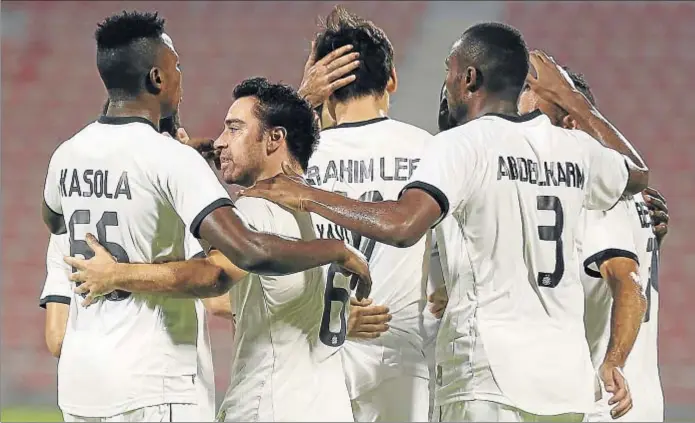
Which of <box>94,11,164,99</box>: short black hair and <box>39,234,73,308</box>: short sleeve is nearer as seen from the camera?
Result: <box>94,11,164,99</box>: short black hair

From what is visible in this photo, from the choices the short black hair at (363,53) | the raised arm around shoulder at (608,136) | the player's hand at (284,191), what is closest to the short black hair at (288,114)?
the player's hand at (284,191)

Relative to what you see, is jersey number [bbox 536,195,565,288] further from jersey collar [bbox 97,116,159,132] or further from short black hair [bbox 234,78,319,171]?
jersey collar [bbox 97,116,159,132]

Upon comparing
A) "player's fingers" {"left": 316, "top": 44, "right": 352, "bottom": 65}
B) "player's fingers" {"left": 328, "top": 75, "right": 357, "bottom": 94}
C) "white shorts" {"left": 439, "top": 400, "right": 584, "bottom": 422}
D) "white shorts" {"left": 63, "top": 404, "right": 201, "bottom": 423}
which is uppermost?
"player's fingers" {"left": 316, "top": 44, "right": 352, "bottom": 65}

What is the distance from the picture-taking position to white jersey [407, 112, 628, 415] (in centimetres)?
329

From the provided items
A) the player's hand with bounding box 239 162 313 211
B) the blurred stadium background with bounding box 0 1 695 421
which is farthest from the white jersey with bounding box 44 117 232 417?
the blurred stadium background with bounding box 0 1 695 421

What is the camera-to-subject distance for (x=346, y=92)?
4391mm

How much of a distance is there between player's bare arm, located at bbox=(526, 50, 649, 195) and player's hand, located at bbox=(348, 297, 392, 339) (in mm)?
1043

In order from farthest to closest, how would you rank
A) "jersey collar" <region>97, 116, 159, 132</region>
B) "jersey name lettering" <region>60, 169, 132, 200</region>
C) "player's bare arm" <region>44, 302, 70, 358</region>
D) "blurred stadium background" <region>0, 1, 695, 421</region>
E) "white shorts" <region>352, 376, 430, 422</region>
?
"blurred stadium background" <region>0, 1, 695, 421</region>, "white shorts" <region>352, 376, 430, 422</region>, "player's bare arm" <region>44, 302, 70, 358</region>, "jersey collar" <region>97, 116, 159, 132</region>, "jersey name lettering" <region>60, 169, 132, 200</region>

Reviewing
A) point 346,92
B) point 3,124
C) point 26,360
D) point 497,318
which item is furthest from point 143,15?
point 3,124

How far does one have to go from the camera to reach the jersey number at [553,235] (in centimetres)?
338

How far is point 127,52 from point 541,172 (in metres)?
1.41

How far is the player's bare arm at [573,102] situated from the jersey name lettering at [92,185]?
1645 millimetres

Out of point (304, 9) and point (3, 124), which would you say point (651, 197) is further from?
point (3, 124)

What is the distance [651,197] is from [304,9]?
7.06 meters
